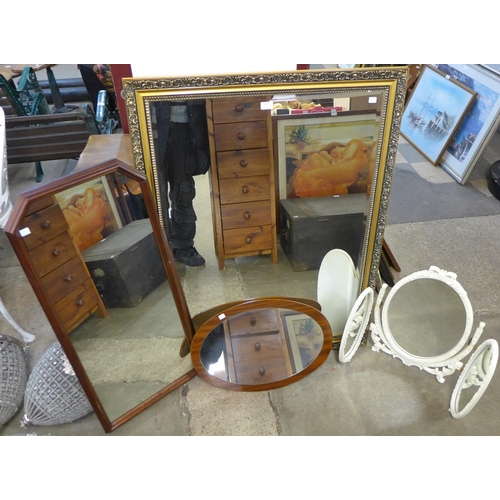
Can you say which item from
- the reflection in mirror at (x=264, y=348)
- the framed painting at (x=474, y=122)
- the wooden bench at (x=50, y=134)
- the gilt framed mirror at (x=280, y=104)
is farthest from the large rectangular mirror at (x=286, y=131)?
the framed painting at (x=474, y=122)

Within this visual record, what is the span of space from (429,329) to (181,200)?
1035 millimetres

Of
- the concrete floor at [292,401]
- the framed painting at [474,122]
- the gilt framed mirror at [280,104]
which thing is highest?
the gilt framed mirror at [280,104]

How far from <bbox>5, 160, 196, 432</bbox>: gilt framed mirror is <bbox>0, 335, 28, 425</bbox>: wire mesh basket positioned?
371 millimetres

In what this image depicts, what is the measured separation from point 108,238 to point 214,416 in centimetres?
75

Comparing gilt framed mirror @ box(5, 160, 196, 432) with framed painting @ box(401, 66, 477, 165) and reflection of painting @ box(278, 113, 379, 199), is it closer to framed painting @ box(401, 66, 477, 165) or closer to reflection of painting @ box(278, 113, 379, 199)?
reflection of painting @ box(278, 113, 379, 199)

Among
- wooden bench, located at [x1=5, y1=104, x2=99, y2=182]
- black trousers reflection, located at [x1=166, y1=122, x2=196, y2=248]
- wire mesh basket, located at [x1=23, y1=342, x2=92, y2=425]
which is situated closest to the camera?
black trousers reflection, located at [x1=166, y1=122, x2=196, y2=248]

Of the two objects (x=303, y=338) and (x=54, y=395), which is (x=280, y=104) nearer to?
(x=303, y=338)

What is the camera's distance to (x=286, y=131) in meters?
1.31

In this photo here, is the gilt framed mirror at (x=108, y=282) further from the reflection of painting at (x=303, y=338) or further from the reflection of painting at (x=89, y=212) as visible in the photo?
the reflection of painting at (x=303, y=338)

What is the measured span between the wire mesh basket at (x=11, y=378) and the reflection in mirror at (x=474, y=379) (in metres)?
1.55

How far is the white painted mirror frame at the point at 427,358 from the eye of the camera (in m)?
1.43

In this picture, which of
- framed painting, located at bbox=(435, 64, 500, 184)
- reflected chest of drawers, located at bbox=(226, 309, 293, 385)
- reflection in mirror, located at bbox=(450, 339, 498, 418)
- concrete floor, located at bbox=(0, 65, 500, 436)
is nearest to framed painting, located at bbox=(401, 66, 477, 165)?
framed painting, located at bbox=(435, 64, 500, 184)

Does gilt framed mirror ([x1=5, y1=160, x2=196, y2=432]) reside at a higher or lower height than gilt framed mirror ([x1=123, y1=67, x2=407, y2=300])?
lower

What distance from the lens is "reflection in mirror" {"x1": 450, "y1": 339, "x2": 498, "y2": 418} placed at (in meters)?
1.30
